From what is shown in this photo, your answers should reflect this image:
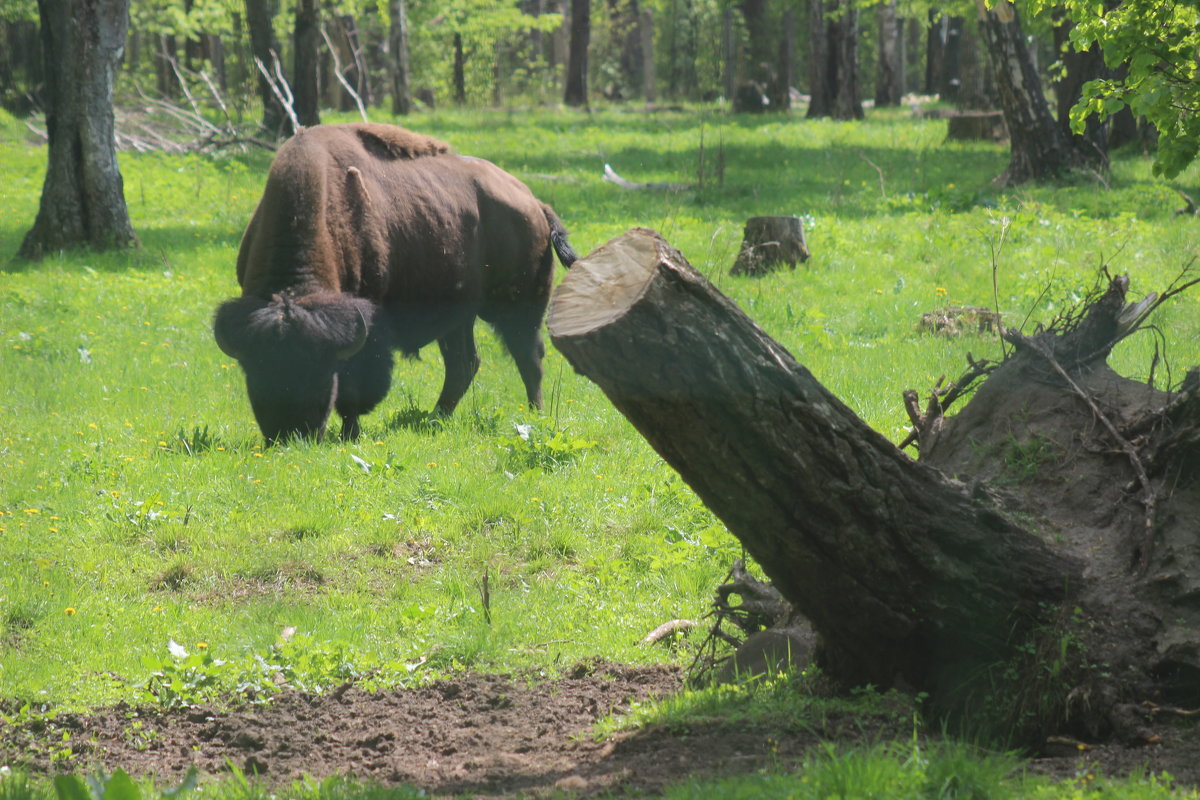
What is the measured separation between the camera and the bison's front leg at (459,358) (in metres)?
9.46

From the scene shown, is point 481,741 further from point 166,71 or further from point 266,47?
point 166,71

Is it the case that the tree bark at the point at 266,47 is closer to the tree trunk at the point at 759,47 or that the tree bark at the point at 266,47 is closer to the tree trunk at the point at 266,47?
the tree trunk at the point at 266,47

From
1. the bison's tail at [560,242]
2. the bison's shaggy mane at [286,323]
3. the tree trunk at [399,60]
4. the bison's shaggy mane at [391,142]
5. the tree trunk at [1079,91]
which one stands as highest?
the tree trunk at [399,60]

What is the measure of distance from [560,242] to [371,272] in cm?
177

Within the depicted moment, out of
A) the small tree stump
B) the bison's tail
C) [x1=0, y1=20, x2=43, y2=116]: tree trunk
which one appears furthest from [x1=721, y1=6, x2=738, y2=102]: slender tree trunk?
the bison's tail

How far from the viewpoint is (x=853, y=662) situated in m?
4.20

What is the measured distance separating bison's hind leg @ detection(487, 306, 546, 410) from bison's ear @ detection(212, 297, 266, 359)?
102 inches

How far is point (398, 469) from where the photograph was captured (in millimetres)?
7371

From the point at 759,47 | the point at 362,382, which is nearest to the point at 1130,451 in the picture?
the point at 362,382

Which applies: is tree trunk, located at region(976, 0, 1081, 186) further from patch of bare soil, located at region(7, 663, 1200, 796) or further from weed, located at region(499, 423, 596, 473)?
patch of bare soil, located at region(7, 663, 1200, 796)

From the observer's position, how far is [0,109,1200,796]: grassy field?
211 inches

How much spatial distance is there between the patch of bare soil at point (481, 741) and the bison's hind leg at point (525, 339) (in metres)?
4.79

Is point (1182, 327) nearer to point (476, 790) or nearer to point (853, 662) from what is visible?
point (853, 662)

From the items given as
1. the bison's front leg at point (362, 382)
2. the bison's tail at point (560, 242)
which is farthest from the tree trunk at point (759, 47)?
the bison's front leg at point (362, 382)
